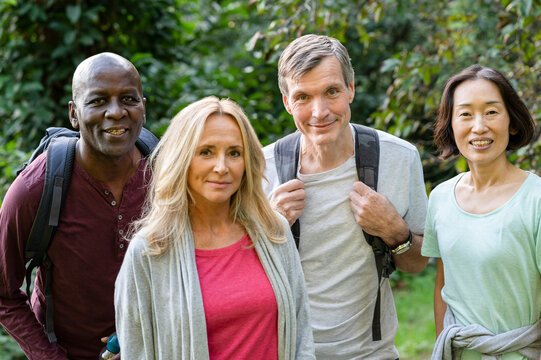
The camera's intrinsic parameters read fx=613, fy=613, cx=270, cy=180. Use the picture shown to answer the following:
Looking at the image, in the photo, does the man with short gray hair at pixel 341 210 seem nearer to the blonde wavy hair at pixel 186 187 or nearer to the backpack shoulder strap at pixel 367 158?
the backpack shoulder strap at pixel 367 158

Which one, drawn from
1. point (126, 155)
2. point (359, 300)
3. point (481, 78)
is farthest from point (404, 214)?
point (126, 155)

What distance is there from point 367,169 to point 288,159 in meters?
0.39

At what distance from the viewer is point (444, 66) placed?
18.9ft

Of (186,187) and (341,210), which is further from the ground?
(186,187)

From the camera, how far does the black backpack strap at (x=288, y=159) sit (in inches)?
114

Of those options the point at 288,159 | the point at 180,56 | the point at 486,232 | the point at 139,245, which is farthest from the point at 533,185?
the point at 180,56

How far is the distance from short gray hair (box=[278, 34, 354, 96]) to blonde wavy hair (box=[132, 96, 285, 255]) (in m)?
0.50

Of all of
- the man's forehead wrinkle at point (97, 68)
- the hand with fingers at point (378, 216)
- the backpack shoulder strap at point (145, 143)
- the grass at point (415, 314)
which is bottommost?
the grass at point (415, 314)

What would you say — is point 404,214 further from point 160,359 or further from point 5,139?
point 5,139

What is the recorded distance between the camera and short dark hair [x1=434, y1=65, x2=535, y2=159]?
252 centimetres

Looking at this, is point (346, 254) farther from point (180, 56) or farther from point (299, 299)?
point (180, 56)

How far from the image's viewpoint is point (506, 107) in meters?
2.53

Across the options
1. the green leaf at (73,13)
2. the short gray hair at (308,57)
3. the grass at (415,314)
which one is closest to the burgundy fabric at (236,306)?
the short gray hair at (308,57)

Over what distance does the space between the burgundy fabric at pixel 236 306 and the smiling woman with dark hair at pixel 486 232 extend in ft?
2.43
